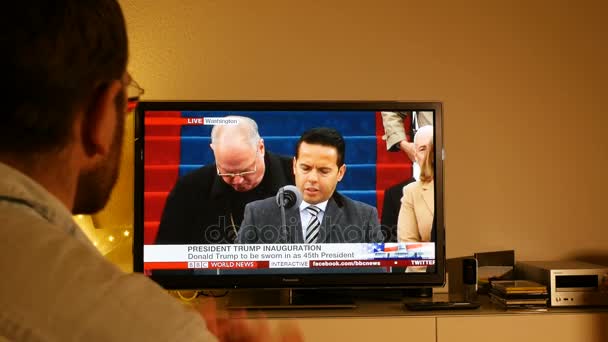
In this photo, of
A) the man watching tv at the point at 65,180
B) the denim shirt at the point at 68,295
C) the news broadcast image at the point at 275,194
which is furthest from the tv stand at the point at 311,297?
the denim shirt at the point at 68,295

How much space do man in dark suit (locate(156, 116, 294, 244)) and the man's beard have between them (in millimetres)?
1712

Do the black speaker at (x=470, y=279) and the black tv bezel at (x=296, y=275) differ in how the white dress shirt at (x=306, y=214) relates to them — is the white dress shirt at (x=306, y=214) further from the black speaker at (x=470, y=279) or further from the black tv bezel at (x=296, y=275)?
the black speaker at (x=470, y=279)

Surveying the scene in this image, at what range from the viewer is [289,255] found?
8.48ft

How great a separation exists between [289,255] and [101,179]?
72.0 inches

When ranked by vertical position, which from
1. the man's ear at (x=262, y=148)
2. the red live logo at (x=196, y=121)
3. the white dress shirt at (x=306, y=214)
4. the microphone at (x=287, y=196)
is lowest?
the white dress shirt at (x=306, y=214)

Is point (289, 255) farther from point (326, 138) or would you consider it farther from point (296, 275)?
point (326, 138)

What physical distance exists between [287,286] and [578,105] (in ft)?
5.43

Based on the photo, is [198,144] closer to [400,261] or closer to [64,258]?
[400,261]

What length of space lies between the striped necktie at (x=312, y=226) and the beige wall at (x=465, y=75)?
588 mm

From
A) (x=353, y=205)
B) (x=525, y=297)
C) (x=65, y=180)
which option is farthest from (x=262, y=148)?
(x=65, y=180)

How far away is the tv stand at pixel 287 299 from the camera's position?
2.53 m

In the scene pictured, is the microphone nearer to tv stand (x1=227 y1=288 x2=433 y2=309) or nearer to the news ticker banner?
the news ticker banner

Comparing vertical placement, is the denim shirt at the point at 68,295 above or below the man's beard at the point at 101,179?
below

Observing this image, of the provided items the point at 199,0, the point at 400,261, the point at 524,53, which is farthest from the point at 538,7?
the point at 199,0
